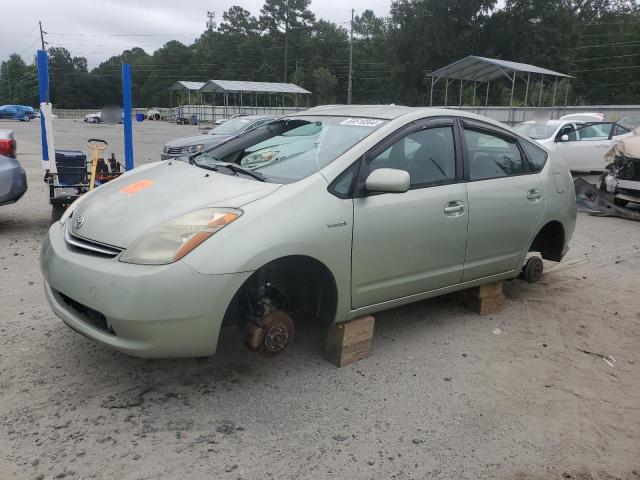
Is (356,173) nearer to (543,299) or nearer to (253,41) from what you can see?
(543,299)

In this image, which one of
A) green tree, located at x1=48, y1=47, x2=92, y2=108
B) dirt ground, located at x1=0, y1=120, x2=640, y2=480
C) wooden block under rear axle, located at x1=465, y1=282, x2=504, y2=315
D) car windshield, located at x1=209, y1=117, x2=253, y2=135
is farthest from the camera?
green tree, located at x1=48, y1=47, x2=92, y2=108

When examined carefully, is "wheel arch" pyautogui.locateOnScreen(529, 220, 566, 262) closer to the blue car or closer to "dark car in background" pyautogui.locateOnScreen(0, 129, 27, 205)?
"dark car in background" pyautogui.locateOnScreen(0, 129, 27, 205)

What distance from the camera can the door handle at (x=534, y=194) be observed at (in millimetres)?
4337

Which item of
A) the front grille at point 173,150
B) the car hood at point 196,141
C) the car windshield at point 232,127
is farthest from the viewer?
the car windshield at point 232,127

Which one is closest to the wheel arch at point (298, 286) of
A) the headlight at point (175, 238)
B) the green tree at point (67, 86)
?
the headlight at point (175, 238)

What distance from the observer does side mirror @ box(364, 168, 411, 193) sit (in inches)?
126

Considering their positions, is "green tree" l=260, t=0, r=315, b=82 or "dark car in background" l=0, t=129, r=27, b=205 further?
"green tree" l=260, t=0, r=315, b=82

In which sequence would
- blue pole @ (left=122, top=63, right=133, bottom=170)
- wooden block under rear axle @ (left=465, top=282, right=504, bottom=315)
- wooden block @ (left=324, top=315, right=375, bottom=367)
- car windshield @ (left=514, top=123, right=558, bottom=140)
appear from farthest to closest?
car windshield @ (left=514, top=123, right=558, bottom=140) < blue pole @ (left=122, top=63, right=133, bottom=170) < wooden block under rear axle @ (left=465, top=282, right=504, bottom=315) < wooden block @ (left=324, top=315, right=375, bottom=367)

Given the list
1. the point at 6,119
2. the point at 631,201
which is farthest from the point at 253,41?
the point at 631,201

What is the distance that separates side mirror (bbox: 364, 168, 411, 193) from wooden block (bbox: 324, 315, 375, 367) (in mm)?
865

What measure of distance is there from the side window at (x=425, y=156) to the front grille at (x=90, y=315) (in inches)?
73.6

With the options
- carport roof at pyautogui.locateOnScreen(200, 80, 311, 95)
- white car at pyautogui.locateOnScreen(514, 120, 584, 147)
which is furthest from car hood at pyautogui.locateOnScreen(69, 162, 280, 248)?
carport roof at pyautogui.locateOnScreen(200, 80, 311, 95)

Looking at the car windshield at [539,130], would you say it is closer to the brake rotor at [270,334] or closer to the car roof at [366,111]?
the car roof at [366,111]

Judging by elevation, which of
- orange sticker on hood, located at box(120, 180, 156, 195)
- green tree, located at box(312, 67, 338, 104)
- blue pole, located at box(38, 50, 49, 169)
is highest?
green tree, located at box(312, 67, 338, 104)
